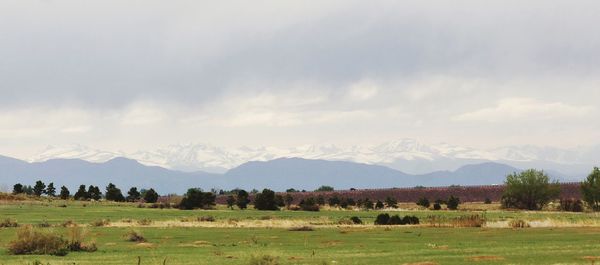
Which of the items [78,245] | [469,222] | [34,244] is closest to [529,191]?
[469,222]

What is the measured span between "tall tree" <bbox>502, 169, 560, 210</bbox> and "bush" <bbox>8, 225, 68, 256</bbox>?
95.2 metres

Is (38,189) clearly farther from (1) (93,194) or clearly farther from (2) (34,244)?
(2) (34,244)

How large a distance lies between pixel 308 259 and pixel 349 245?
907 cm

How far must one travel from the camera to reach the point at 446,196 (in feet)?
579

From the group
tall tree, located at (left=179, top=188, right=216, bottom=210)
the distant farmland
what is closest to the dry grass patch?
tall tree, located at (left=179, top=188, right=216, bottom=210)

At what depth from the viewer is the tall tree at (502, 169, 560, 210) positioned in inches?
4712

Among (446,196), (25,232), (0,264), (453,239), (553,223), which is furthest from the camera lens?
(446,196)

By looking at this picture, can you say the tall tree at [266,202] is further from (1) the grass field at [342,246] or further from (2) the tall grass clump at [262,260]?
(2) the tall grass clump at [262,260]

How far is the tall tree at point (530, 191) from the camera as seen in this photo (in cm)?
11969

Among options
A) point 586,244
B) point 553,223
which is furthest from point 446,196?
point 586,244

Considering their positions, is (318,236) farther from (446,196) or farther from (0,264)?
(446,196)

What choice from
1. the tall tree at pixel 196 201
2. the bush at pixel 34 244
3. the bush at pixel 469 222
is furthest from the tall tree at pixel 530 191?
the bush at pixel 34 244

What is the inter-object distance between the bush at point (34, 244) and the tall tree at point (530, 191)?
9521 centimetres

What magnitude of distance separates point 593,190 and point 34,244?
296 ft
